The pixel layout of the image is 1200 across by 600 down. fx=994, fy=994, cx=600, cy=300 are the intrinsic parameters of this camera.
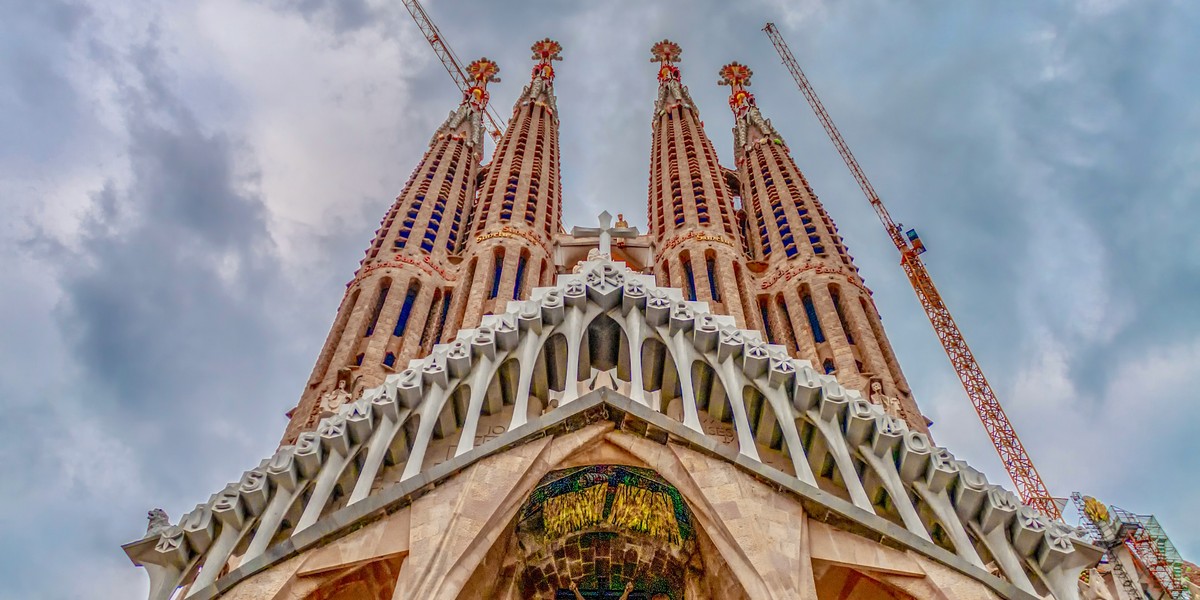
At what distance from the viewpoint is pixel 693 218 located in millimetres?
34781

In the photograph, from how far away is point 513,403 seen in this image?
17453mm

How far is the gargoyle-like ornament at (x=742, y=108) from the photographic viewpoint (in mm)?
44750

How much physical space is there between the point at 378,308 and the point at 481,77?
2818cm

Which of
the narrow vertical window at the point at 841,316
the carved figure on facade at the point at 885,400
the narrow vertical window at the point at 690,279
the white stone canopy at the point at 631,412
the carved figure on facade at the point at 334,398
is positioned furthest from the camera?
the narrow vertical window at the point at 690,279

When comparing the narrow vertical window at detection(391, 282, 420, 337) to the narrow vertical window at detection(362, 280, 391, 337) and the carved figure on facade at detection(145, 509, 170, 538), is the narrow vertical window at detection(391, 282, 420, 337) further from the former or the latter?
the carved figure on facade at detection(145, 509, 170, 538)

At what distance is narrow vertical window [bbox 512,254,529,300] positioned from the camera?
30.1 m

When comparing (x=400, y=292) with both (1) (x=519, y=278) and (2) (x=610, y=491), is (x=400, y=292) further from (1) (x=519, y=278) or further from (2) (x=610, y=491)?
(2) (x=610, y=491)

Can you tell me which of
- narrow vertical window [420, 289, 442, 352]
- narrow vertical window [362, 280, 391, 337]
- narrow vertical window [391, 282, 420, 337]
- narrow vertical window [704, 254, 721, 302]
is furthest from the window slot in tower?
narrow vertical window [362, 280, 391, 337]

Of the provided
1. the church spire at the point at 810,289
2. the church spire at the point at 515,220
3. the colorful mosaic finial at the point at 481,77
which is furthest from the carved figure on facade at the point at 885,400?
the colorful mosaic finial at the point at 481,77

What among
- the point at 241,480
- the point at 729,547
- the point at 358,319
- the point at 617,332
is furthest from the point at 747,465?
the point at 358,319

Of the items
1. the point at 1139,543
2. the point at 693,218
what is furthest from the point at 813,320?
the point at 1139,543

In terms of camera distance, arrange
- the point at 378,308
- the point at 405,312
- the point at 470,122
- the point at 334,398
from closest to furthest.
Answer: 1. the point at 334,398
2. the point at 378,308
3. the point at 405,312
4. the point at 470,122

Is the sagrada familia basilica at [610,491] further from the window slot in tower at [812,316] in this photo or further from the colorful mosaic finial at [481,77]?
the colorful mosaic finial at [481,77]

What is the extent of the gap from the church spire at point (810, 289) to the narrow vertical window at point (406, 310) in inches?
421
